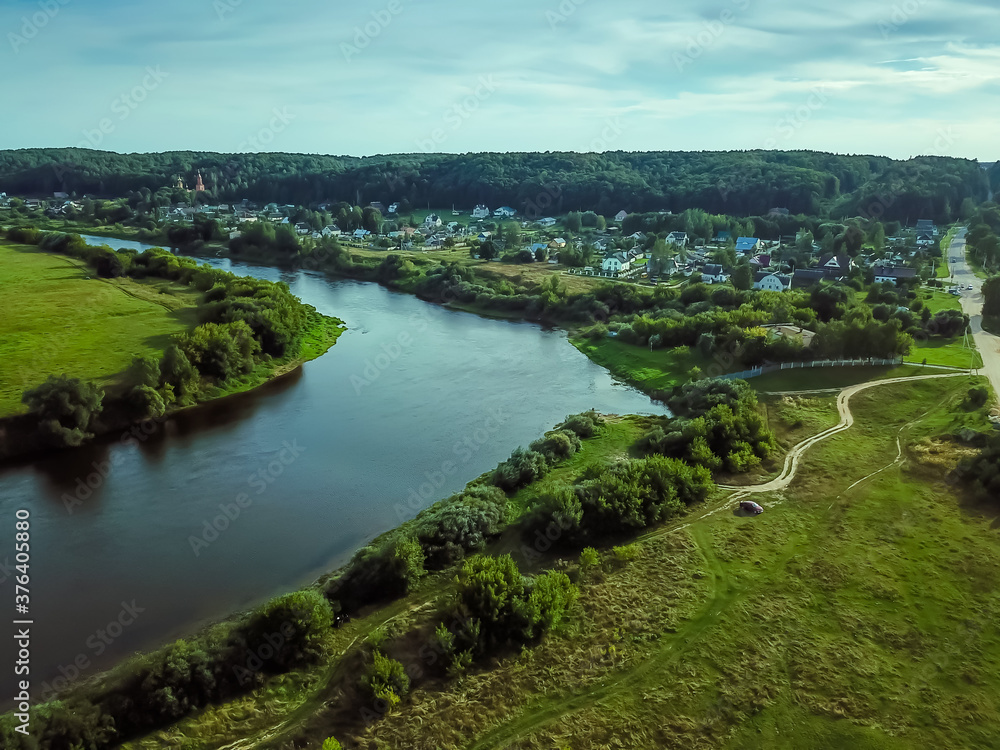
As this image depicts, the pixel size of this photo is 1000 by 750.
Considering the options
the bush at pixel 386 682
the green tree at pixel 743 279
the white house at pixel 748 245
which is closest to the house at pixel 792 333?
the green tree at pixel 743 279

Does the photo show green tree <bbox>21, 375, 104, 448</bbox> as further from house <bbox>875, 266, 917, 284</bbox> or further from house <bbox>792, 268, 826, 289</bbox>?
house <bbox>875, 266, 917, 284</bbox>

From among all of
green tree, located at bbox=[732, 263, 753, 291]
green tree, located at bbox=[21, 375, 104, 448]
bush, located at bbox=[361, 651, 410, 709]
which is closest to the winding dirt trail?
bush, located at bbox=[361, 651, 410, 709]


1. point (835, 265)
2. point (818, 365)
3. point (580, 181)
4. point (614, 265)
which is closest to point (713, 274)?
point (614, 265)

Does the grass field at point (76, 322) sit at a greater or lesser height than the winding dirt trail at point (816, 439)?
greater

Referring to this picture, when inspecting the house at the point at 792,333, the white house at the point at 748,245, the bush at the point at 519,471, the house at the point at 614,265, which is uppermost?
the white house at the point at 748,245

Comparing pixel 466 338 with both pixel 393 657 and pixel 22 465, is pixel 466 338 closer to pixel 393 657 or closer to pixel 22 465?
pixel 22 465

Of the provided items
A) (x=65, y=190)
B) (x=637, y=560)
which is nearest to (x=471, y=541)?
(x=637, y=560)

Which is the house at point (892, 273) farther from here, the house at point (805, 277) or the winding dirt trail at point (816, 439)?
the winding dirt trail at point (816, 439)
